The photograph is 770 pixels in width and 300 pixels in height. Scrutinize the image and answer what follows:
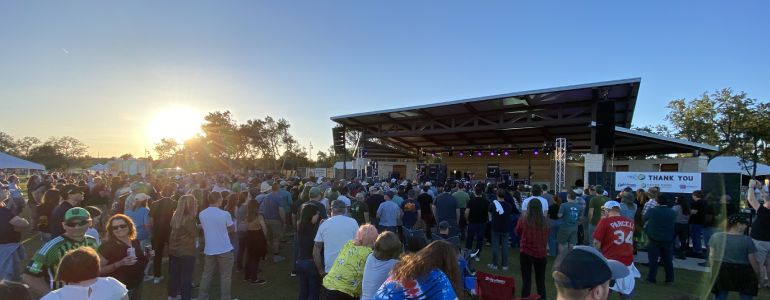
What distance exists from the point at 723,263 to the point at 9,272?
23.6 ft

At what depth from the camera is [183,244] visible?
4.68 m

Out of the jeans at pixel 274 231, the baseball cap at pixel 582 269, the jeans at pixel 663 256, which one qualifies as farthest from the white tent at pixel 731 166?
the baseball cap at pixel 582 269

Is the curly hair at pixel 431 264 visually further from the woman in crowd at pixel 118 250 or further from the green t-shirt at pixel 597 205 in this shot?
the green t-shirt at pixel 597 205

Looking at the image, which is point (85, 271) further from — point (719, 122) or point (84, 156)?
point (84, 156)

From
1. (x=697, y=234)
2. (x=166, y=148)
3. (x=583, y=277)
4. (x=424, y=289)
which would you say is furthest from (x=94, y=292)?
(x=166, y=148)

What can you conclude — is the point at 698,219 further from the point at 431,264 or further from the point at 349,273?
the point at 431,264

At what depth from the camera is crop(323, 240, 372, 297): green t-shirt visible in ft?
10.3

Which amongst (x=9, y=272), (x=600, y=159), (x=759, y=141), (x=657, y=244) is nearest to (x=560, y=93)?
(x=600, y=159)

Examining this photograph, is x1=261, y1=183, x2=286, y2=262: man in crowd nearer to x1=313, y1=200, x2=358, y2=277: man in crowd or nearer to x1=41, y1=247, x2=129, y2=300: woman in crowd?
x1=313, y1=200, x2=358, y2=277: man in crowd

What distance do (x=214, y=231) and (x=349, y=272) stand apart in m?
2.22

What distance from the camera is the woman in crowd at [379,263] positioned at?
285 centimetres

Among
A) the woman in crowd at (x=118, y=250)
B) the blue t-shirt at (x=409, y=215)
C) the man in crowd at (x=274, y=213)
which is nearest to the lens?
the woman in crowd at (x=118, y=250)

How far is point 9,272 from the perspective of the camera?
4.04m

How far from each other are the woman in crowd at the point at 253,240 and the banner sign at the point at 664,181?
9.49 m
